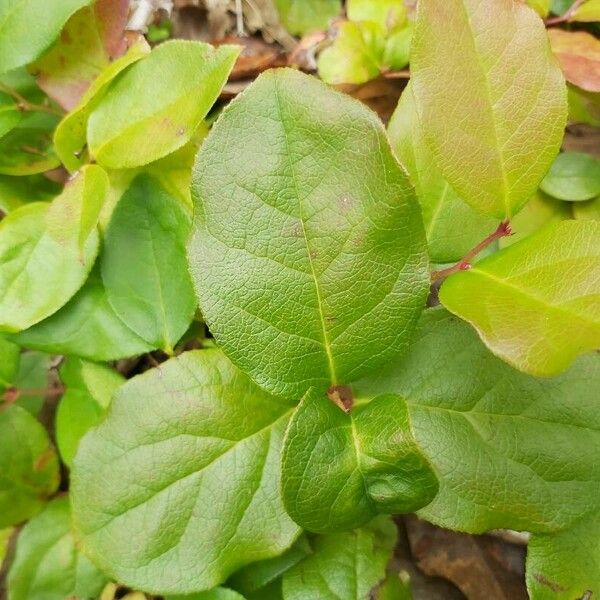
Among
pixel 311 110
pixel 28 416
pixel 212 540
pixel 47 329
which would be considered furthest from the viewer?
pixel 28 416

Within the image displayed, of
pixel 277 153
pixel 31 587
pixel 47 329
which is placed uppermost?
pixel 277 153

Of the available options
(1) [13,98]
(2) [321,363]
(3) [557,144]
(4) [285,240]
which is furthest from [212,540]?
(1) [13,98]

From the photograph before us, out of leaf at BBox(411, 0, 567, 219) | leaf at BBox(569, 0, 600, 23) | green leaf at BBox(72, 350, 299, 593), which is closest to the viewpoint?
leaf at BBox(411, 0, 567, 219)

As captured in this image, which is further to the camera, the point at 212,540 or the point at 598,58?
the point at 598,58

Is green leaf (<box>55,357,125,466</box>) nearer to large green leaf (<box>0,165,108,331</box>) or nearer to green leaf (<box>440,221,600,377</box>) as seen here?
large green leaf (<box>0,165,108,331</box>)

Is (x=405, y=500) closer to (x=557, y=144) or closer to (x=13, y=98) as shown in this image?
(x=557, y=144)

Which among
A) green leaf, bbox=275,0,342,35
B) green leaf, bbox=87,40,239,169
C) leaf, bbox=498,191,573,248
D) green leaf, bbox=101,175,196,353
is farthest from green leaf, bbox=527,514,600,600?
green leaf, bbox=275,0,342,35

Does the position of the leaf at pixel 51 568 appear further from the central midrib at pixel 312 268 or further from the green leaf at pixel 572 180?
the green leaf at pixel 572 180
